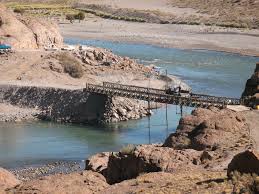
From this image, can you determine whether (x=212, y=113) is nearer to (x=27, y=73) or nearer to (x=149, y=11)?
(x=27, y=73)

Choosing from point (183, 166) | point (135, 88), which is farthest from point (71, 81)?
point (183, 166)

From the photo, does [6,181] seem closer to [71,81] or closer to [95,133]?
[95,133]

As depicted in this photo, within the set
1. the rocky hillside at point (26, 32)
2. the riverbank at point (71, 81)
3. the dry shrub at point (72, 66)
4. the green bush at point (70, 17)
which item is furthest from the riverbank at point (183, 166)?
the green bush at point (70, 17)

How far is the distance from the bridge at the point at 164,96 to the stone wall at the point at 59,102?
0.99 meters

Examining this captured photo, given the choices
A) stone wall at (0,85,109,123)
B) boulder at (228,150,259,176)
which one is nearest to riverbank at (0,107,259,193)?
boulder at (228,150,259,176)

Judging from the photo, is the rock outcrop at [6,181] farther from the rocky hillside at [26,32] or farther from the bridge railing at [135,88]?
the rocky hillside at [26,32]

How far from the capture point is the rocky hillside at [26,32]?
84.9 meters

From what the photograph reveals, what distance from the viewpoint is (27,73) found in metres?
75.6

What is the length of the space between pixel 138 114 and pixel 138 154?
124 feet

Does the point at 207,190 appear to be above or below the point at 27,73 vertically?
above

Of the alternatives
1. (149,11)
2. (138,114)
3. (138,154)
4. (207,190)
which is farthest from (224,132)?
(149,11)

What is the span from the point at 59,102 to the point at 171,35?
211 ft

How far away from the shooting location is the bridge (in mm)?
54347

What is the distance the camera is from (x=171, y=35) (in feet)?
426
